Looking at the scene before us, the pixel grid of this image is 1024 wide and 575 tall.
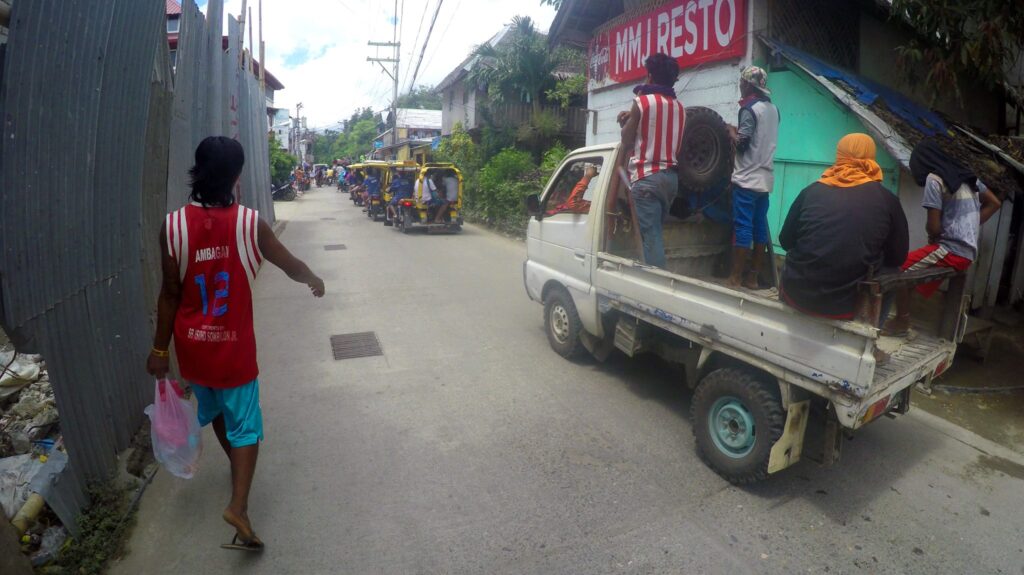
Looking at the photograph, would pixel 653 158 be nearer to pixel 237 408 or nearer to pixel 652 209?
pixel 652 209

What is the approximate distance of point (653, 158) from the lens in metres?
4.70

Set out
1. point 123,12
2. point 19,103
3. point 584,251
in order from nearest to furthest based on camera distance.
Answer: point 19,103
point 123,12
point 584,251

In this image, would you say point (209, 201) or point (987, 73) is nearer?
point (209, 201)

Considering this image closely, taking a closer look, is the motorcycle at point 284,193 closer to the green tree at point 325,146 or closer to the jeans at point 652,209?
the jeans at point 652,209

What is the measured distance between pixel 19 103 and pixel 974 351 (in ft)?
24.2

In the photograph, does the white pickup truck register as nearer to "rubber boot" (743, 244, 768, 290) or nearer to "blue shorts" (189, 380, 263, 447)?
"rubber boot" (743, 244, 768, 290)

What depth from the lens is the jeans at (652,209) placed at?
468cm

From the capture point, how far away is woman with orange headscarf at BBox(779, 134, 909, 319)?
3154 millimetres

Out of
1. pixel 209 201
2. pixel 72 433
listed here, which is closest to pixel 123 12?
pixel 209 201

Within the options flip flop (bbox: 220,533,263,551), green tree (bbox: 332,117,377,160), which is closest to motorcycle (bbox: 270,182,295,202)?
flip flop (bbox: 220,533,263,551)

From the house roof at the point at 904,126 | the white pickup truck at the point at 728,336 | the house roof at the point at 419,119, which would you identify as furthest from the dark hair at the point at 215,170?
the house roof at the point at 419,119

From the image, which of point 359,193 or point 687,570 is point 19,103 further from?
point 359,193

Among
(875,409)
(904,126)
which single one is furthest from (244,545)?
(904,126)

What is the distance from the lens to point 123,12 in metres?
3.51
